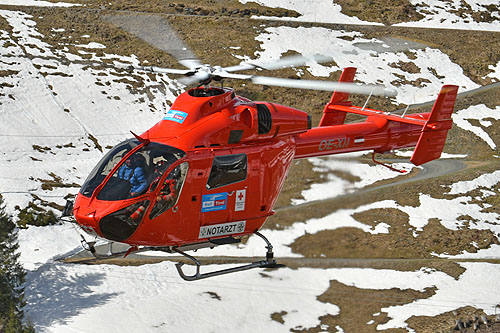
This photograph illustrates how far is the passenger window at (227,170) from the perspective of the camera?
18953 millimetres

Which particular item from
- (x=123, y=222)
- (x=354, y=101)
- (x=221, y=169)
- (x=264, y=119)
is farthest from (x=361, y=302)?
(x=354, y=101)

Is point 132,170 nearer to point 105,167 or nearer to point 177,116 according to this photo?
point 105,167

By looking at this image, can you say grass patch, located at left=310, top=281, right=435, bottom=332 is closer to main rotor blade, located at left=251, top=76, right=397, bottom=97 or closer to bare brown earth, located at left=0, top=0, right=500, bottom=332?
bare brown earth, located at left=0, top=0, right=500, bottom=332

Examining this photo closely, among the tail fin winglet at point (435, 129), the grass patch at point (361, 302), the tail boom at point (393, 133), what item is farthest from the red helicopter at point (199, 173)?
the grass patch at point (361, 302)

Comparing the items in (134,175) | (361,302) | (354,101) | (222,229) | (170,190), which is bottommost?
(361,302)

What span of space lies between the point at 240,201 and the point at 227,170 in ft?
3.98

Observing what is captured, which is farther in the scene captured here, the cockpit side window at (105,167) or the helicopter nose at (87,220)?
the cockpit side window at (105,167)

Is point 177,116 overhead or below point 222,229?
overhead

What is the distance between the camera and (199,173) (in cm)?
1864

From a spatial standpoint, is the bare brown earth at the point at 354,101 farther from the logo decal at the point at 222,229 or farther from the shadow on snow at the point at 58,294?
the shadow on snow at the point at 58,294

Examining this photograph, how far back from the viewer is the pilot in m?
17.7

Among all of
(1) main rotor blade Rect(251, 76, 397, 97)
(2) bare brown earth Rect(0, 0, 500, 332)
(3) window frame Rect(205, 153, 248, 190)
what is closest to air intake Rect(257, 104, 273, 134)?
(1) main rotor blade Rect(251, 76, 397, 97)

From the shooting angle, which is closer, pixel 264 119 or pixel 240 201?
pixel 240 201

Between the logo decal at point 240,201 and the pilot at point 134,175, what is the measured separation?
3.26 metres
